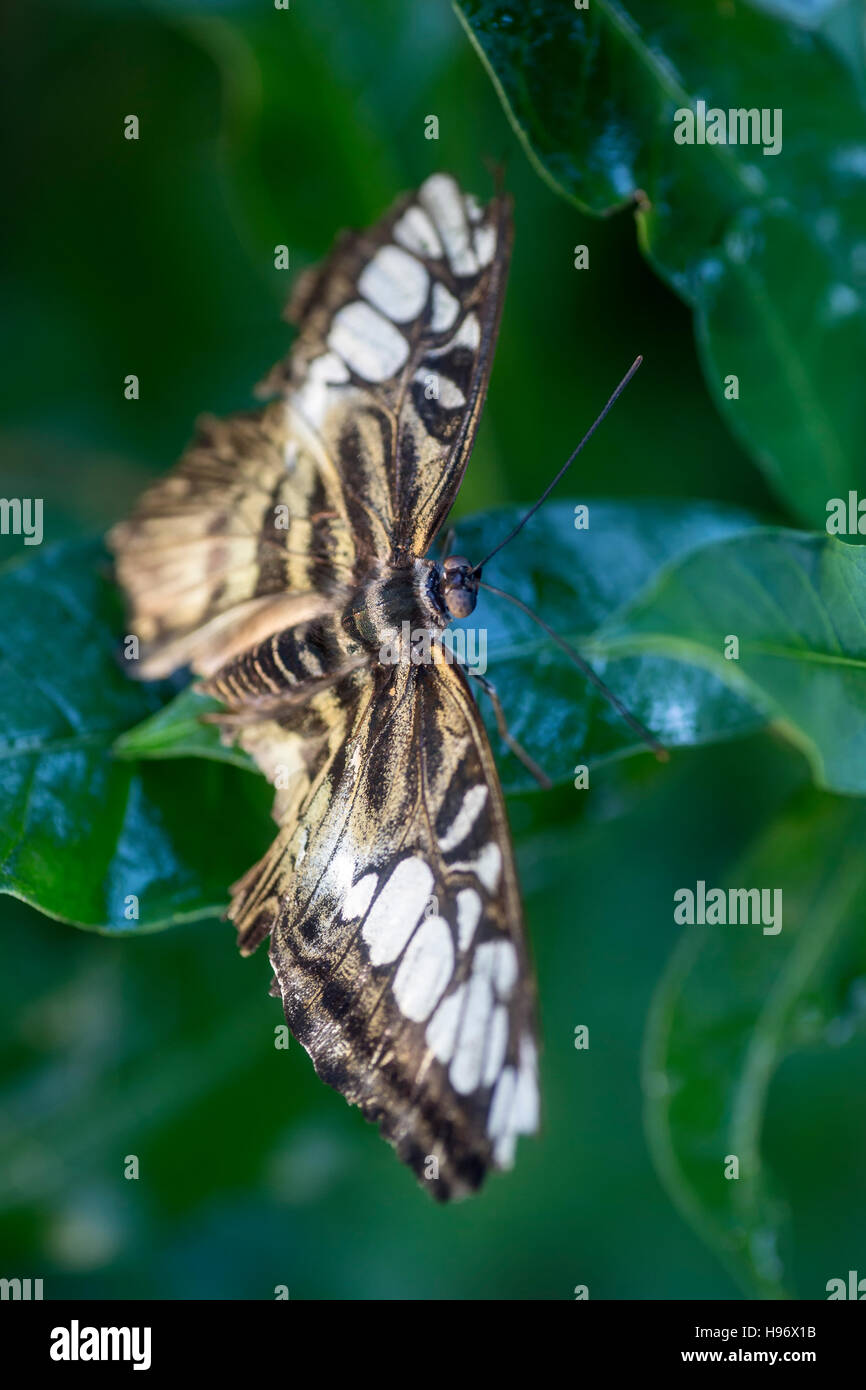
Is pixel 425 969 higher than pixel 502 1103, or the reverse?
pixel 425 969

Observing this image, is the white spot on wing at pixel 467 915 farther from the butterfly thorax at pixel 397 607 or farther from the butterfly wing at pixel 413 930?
the butterfly thorax at pixel 397 607

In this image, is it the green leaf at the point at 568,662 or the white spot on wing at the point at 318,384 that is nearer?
the green leaf at the point at 568,662

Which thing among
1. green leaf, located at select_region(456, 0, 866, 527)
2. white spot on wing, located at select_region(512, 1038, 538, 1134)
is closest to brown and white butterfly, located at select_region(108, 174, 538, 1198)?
white spot on wing, located at select_region(512, 1038, 538, 1134)

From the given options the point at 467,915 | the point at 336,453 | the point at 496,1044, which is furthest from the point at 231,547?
the point at 496,1044

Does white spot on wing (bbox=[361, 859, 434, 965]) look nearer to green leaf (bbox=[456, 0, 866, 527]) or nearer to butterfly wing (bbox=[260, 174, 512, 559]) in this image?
butterfly wing (bbox=[260, 174, 512, 559])

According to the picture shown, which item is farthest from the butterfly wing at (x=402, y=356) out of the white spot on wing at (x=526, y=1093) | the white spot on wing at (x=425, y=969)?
the white spot on wing at (x=526, y=1093)

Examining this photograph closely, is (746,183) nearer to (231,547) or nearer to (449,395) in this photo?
(449,395)

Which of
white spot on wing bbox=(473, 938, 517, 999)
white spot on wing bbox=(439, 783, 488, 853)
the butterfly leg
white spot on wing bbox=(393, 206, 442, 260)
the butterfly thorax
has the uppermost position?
white spot on wing bbox=(393, 206, 442, 260)
